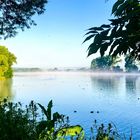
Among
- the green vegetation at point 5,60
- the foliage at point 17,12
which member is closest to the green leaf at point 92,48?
the foliage at point 17,12

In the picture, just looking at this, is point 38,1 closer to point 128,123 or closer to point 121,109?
point 128,123

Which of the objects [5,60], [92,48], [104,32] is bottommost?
[92,48]

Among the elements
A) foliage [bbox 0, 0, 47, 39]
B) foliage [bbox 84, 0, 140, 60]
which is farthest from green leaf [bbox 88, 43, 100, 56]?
foliage [bbox 0, 0, 47, 39]

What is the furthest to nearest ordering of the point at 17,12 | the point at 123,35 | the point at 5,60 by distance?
the point at 5,60, the point at 17,12, the point at 123,35

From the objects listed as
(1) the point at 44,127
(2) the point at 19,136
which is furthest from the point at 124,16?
(1) the point at 44,127

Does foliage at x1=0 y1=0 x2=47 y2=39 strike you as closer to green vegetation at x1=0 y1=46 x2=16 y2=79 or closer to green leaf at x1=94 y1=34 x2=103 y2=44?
green leaf at x1=94 y1=34 x2=103 y2=44

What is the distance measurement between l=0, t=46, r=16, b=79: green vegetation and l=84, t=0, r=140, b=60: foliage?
134 m

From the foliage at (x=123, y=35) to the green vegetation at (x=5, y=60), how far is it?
13402 cm

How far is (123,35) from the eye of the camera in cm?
306

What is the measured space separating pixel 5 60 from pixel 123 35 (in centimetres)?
13651

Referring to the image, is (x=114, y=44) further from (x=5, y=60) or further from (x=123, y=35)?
(x=5, y=60)

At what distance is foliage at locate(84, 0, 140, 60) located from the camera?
3018 millimetres

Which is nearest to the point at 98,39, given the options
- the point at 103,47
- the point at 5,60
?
the point at 103,47

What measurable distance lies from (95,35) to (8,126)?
150 inches
